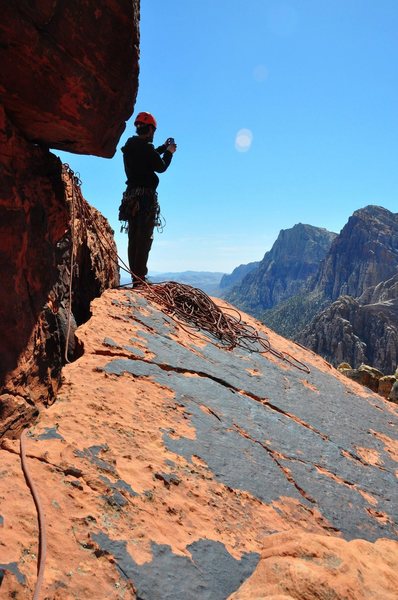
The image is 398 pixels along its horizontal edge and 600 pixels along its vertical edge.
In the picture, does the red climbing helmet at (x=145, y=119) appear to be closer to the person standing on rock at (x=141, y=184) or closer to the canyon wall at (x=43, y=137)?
the person standing on rock at (x=141, y=184)

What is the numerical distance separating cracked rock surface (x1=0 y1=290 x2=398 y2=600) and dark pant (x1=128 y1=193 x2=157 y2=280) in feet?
7.33

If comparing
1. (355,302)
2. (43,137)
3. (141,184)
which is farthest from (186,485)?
(355,302)

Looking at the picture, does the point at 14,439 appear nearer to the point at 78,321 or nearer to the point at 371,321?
the point at 78,321

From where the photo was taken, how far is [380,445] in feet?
12.8

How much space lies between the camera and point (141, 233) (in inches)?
245

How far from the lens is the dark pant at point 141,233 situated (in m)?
6.14

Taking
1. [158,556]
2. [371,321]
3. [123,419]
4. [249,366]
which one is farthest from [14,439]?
[371,321]

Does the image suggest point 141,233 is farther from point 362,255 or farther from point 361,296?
point 362,255

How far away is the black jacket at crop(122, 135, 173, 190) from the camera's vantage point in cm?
601

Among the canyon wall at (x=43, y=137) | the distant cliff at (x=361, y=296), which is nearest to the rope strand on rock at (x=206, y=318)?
the canyon wall at (x=43, y=137)

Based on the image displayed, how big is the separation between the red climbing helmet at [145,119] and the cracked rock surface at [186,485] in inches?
130

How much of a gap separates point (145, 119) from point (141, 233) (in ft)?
5.39

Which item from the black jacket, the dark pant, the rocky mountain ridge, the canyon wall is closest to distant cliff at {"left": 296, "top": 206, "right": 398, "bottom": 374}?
the rocky mountain ridge

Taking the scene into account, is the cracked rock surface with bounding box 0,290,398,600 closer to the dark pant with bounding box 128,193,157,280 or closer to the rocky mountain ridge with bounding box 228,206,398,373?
the dark pant with bounding box 128,193,157,280
